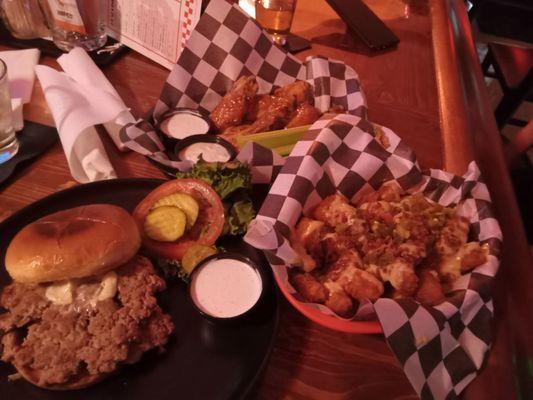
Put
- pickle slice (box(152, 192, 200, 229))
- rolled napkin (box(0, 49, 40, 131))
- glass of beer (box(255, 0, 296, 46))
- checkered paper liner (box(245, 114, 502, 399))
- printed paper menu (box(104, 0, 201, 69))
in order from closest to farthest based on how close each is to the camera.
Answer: checkered paper liner (box(245, 114, 502, 399))
pickle slice (box(152, 192, 200, 229))
rolled napkin (box(0, 49, 40, 131))
printed paper menu (box(104, 0, 201, 69))
glass of beer (box(255, 0, 296, 46))

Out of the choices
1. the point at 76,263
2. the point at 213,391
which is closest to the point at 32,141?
the point at 76,263

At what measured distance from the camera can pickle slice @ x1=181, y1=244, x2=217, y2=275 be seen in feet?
4.93

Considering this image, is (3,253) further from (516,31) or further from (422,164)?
(516,31)

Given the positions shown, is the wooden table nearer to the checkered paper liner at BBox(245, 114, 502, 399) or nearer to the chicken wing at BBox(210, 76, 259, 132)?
the checkered paper liner at BBox(245, 114, 502, 399)

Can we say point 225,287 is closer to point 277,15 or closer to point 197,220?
point 197,220

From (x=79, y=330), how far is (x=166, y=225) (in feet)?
1.53

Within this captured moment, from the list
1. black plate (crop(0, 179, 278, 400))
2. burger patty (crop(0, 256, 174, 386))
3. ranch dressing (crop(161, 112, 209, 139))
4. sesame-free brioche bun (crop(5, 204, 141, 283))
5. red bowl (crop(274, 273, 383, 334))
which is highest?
sesame-free brioche bun (crop(5, 204, 141, 283))

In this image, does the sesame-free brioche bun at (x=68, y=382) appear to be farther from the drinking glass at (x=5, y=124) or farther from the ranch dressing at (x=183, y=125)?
the ranch dressing at (x=183, y=125)

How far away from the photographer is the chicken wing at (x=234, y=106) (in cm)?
223

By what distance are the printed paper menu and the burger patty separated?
61.6 inches

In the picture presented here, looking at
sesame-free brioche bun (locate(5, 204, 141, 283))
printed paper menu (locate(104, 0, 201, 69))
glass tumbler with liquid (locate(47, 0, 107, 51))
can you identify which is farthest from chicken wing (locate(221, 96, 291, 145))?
glass tumbler with liquid (locate(47, 0, 107, 51))

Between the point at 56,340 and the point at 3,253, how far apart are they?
468mm

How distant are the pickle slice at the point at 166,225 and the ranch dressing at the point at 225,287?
→ 185 mm

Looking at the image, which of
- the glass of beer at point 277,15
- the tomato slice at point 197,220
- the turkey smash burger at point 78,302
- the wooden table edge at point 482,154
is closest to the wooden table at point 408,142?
the wooden table edge at point 482,154
